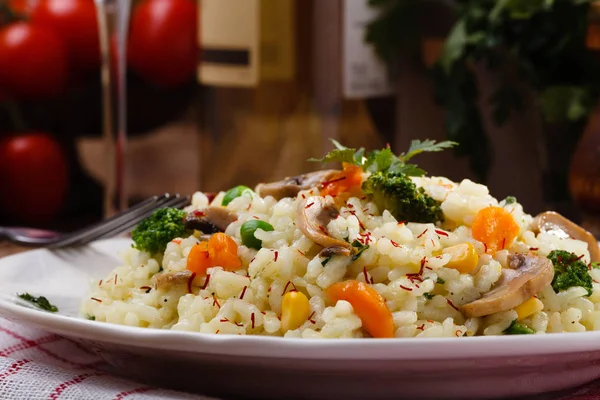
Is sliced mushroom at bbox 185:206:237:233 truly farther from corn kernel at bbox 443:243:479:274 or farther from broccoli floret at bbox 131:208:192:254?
corn kernel at bbox 443:243:479:274

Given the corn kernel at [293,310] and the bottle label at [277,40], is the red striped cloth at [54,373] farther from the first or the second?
the bottle label at [277,40]

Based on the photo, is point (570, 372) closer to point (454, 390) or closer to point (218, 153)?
point (454, 390)

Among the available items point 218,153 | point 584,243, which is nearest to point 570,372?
point 584,243

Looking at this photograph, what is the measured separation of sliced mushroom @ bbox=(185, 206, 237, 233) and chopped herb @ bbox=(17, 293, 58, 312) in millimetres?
325

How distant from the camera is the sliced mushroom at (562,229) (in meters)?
1.81

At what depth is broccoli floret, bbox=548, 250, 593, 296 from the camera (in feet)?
5.14

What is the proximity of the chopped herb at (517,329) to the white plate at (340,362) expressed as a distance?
0.30ft

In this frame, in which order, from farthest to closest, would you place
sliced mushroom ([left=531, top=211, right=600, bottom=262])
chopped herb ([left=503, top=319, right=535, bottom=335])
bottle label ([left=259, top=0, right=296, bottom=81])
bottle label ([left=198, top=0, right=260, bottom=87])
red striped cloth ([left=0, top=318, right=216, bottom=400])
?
bottle label ([left=198, top=0, right=260, bottom=87])
bottle label ([left=259, top=0, right=296, bottom=81])
sliced mushroom ([left=531, top=211, right=600, bottom=262])
chopped herb ([left=503, top=319, right=535, bottom=335])
red striped cloth ([left=0, top=318, right=216, bottom=400])

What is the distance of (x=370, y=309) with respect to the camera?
4.54 ft

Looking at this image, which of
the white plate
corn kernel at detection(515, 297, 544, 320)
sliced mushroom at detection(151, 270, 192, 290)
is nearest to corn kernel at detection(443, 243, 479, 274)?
corn kernel at detection(515, 297, 544, 320)

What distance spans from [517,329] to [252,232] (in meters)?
0.49

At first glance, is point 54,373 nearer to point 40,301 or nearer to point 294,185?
point 40,301

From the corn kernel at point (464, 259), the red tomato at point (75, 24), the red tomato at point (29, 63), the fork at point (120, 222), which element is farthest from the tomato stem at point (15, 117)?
the corn kernel at point (464, 259)

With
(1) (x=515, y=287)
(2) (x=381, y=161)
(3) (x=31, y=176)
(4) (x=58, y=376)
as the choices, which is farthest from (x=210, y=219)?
(3) (x=31, y=176)
